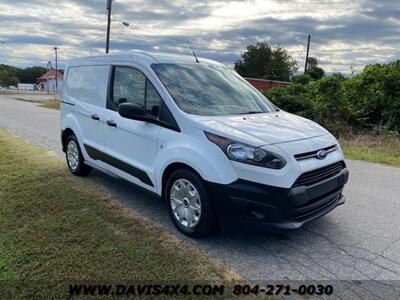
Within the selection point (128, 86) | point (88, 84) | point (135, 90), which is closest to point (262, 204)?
point (135, 90)

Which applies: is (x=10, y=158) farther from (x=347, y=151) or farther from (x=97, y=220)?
(x=347, y=151)

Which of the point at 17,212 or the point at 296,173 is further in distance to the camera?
the point at 17,212

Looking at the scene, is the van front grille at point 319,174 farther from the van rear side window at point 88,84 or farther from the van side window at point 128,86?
the van rear side window at point 88,84

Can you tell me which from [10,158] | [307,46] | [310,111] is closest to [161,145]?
[10,158]

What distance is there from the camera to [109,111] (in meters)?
4.93

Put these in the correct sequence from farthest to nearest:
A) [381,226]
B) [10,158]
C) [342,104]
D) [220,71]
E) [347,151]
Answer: [342,104] < [347,151] < [10,158] < [220,71] < [381,226]

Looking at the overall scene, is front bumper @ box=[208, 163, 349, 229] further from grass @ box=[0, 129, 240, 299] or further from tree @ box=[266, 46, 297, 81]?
tree @ box=[266, 46, 297, 81]

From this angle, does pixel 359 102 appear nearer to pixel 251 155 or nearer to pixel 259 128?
pixel 259 128

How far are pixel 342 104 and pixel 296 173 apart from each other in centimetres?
1123

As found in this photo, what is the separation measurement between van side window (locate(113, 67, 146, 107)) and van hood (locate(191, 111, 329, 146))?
100cm

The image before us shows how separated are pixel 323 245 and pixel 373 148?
7255 millimetres

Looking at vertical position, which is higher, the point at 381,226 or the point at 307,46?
the point at 307,46

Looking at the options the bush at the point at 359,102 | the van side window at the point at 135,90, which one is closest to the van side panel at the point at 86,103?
the van side window at the point at 135,90

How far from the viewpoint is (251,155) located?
3311mm
